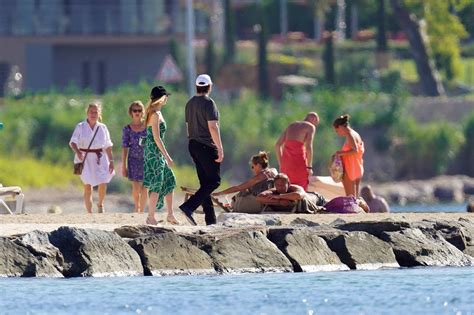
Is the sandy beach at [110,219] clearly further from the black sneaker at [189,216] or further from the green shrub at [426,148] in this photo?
the green shrub at [426,148]

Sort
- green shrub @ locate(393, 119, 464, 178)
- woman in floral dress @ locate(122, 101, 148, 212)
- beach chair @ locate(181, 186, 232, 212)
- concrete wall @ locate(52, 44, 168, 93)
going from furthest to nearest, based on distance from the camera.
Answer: concrete wall @ locate(52, 44, 168, 93), green shrub @ locate(393, 119, 464, 178), beach chair @ locate(181, 186, 232, 212), woman in floral dress @ locate(122, 101, 148, 212)

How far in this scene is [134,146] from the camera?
78.2ft

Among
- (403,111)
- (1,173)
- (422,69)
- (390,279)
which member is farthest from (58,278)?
(422,69)

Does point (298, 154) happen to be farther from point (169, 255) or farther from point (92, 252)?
point (92, 252)

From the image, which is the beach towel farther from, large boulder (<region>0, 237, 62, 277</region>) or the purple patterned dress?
large boulder (<region>0, 237, 62, 277</region>)

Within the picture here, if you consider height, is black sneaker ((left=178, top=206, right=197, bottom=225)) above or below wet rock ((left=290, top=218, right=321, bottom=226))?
above

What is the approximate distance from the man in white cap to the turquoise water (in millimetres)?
1357

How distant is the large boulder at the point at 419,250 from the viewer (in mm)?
21875

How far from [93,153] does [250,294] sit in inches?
228

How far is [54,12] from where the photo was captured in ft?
200

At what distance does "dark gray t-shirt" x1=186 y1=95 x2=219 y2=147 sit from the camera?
21.3 m

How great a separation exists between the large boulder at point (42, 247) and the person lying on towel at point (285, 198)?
3.87 metres

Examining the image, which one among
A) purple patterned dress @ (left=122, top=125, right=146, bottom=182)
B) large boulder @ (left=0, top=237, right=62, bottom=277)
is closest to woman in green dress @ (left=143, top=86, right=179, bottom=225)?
purple patterned dress @ (left=122, top=125, right=146, bottom=182)

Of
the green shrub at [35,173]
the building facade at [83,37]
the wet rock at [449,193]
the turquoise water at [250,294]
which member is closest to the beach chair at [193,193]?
the turquoise water at [250,294]
